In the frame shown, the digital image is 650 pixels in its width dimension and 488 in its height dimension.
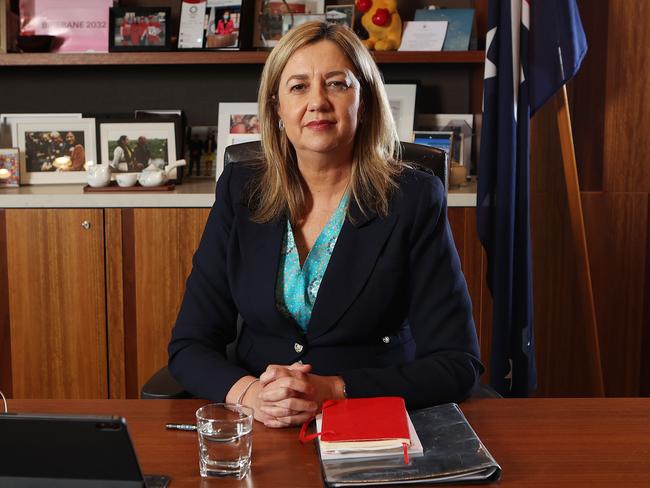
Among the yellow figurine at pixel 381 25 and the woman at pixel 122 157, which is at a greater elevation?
the yellow figurine at pixel 381 25

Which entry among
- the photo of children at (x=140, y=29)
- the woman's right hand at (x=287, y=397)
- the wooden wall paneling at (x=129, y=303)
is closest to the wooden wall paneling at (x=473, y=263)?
the wooden wall paneling at (x=129, y=303)

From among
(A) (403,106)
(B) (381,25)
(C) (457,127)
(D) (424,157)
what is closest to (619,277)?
(C) (457,127)

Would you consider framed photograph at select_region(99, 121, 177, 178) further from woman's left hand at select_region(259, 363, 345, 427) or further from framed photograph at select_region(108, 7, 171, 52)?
woman's left hand at select_region(259, 363, 345, 427)

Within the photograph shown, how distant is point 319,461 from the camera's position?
3.69 ft

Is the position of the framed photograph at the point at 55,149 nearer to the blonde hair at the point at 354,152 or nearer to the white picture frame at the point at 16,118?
the white picture frame at the point at 16,118

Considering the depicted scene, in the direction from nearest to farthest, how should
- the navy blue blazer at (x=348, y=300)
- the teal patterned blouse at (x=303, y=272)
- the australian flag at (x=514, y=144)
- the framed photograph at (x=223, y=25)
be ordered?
the navy blue blazer at (x=348, y=300), the teal patterned blouse at (x=303, y=272), the australian flag at (x=514, y=144), the framed photograph at (x=223, y=25)

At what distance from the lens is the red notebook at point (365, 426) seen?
1.11 meters

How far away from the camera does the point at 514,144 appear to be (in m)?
2.79

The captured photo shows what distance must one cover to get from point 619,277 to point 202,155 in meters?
1.71

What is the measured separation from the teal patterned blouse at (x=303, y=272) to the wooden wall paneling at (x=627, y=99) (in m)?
1.54

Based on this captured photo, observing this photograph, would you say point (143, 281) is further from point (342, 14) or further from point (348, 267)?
point (348, 267)

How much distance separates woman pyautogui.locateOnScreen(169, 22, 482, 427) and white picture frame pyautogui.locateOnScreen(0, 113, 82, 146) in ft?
6.00

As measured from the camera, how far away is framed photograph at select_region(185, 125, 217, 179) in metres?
3.44

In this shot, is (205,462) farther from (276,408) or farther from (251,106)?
(251,106)
